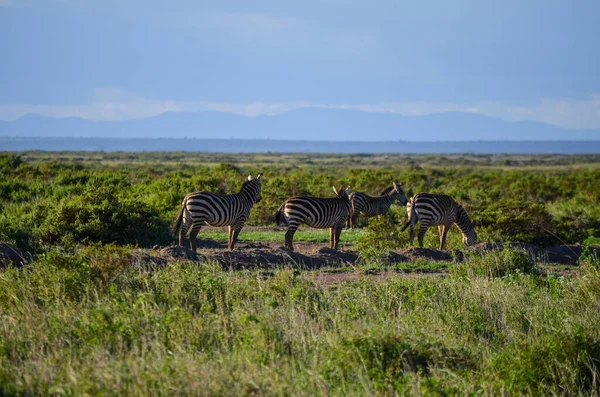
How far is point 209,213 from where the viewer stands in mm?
16203

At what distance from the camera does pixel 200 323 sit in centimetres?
823

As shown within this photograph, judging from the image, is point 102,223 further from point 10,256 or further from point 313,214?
point 313,214

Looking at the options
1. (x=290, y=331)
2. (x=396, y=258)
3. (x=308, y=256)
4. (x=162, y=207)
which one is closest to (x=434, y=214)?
(x=396, y=258)

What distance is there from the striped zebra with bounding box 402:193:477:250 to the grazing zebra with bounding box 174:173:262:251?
4.43 metres

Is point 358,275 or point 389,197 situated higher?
point 389,197

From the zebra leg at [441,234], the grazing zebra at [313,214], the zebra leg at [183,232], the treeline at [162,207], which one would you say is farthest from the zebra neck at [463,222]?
the zebra leg at [183,232]

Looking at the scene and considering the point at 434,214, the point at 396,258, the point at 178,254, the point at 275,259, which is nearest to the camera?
the point at 178,254

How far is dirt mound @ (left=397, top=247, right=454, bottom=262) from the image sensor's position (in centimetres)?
1533

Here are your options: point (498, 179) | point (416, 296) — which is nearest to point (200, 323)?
point (416, 296)

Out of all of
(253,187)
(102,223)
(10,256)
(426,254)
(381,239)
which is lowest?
(426,254)

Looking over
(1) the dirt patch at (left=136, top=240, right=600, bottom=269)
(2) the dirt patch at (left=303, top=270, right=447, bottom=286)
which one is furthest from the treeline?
(2) the dirt patch at (left=303, top=270, right=447, bottom=286)

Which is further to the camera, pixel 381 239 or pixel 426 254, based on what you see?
pixel 381 239

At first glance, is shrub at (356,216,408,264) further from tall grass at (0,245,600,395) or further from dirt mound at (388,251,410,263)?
tall grass at (0,245,600,395)

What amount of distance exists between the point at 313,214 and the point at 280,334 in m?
9.27
